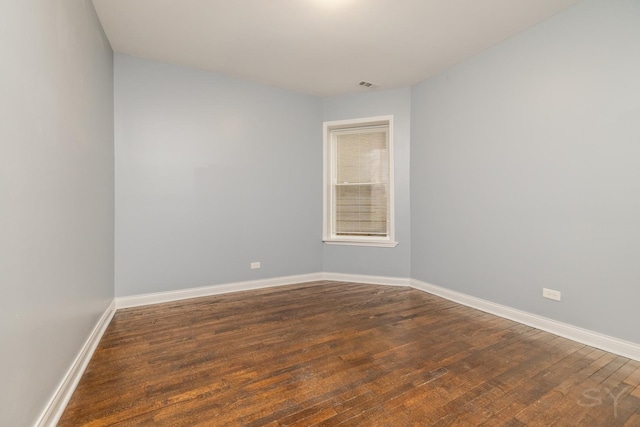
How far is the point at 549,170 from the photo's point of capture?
2.75 m

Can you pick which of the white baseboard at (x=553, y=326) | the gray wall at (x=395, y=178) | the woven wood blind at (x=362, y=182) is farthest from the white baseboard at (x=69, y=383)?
the white baseboard at (x=553, y=326)

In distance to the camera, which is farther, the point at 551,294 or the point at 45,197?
the point at 551,294

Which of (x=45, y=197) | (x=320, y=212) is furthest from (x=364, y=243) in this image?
(x=45, y=197)

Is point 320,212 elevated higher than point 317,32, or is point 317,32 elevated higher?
point 317,32

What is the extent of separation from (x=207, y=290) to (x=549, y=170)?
3.91m

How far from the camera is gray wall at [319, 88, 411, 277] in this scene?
4.30m

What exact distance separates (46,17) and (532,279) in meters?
4.08

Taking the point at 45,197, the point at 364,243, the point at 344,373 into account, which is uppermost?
the point at 45,197

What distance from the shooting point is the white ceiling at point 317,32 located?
2.57m

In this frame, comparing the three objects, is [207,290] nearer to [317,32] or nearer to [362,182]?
[362,182]

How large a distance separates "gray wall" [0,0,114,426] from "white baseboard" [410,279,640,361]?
3638 mm

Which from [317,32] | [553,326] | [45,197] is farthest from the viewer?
[317,32]

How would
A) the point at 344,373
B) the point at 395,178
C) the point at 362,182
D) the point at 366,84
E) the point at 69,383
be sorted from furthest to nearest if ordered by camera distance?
the point at 362,182
the point at 395,178
the point at 366,84
the point at 344,373
the point at 69,383

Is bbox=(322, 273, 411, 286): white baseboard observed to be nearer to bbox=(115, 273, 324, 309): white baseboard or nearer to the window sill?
bbox=(115, 273, 324, 309): white baseboard
